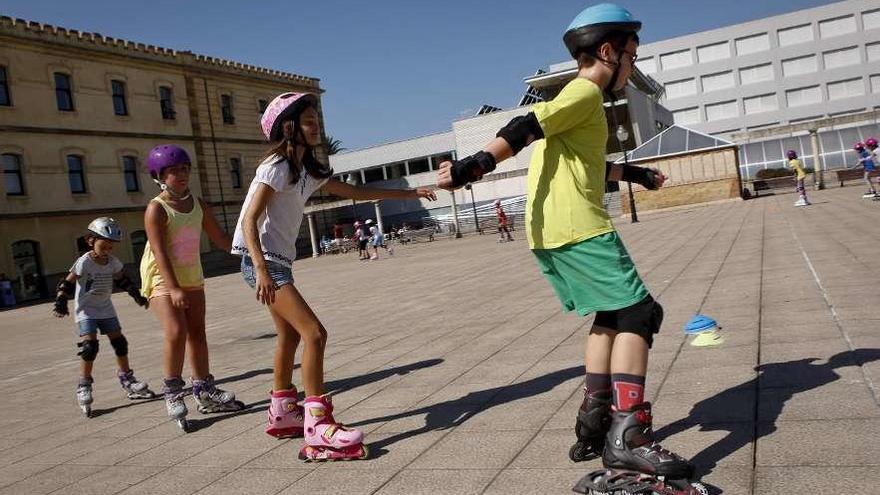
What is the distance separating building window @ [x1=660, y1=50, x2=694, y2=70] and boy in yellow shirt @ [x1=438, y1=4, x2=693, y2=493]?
7501cm

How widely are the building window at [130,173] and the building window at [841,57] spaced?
60.9 metres

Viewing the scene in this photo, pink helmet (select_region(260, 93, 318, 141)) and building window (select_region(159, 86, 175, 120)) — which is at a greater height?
building window (select_region(159, 86, 175, 120))

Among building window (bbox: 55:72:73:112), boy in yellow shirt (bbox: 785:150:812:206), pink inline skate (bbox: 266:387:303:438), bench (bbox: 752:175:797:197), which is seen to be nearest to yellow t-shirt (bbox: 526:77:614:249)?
pink inline skate (bbox: 266:387:303:438)

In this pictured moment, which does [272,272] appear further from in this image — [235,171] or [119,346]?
[235,171]

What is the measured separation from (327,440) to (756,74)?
245ft

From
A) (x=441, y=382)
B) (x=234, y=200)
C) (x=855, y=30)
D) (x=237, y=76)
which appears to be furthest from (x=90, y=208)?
(x=855, y=30)

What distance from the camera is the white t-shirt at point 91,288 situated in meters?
6.12

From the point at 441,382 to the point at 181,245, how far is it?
205 cm

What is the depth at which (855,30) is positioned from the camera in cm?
6600

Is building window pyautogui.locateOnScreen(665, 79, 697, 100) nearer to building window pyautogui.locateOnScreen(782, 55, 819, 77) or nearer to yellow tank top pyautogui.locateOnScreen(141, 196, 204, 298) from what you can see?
Answer: building window pyautogui.locateOnScreen(782, 55, 819, 77)

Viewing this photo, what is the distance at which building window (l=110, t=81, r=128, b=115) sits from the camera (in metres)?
34.7

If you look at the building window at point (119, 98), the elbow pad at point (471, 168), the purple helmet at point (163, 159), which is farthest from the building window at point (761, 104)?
the elbow pad at point (471, 168)

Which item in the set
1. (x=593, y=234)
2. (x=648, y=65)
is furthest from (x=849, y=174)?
(x=648, y=65)

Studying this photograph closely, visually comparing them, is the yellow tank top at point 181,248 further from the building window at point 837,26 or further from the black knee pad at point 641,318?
the building window at point 837,26
